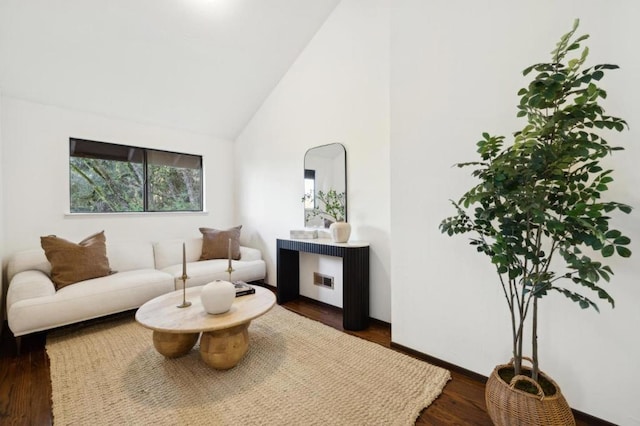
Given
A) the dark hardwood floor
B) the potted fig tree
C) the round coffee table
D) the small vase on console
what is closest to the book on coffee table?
the round coffee table

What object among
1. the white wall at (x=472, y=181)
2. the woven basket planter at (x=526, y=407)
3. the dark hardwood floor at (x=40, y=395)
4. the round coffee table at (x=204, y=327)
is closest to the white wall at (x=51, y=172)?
the dark hardwood floor at (x=40, y=395)

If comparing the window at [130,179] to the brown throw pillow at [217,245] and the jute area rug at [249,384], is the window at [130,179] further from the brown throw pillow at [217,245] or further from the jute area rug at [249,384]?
the jute area rug at [249,384]

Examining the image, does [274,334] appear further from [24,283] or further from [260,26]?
[260,26]

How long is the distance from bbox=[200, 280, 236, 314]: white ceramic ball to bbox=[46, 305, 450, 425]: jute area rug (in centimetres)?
42

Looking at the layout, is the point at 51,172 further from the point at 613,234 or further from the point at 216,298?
the point at 613,234

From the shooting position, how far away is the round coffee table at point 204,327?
168 centimetres

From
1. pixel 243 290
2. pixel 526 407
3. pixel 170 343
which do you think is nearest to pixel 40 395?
pixel 170 343

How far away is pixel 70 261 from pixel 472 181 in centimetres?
347

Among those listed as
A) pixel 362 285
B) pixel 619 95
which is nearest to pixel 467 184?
pixel 619 95

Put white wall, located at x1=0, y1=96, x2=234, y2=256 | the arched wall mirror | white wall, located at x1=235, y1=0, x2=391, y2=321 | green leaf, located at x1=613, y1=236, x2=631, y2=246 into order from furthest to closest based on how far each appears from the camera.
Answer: the arched wall mirror < white wall, located at x1=0, y1=96, x2=234, y2=256 < white wall, located at x1=235, y1=0, x2=391, y2=321 < green leaf, located at x1=613, y1=236, x2=631, y2=246

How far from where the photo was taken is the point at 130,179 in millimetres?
3637

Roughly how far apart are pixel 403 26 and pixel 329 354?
2.53 metres

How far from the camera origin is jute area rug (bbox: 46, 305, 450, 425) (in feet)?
4.75

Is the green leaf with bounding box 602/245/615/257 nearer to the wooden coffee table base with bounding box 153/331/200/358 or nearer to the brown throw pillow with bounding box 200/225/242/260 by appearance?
the wooden coffee table base with bounding box 153/331/200/358
